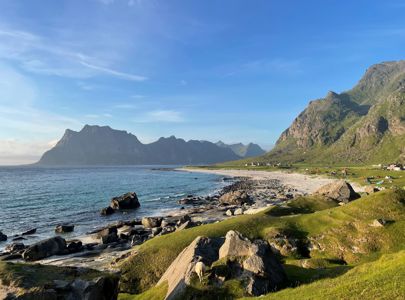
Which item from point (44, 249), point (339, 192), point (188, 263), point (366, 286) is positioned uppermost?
point (339, 192)

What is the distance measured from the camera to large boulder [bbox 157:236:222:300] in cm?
2408

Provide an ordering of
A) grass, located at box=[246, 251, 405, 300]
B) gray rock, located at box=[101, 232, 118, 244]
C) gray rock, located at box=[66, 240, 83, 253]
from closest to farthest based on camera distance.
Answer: grass, located at box=[246, 251, 405, 300] < gray rock, located at box=[66, 240, 83, 253] < gray rock, located at box=[101, 232, 118, 244]

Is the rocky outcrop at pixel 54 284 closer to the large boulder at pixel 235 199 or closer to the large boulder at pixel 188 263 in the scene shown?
the large boulder at pixel 188 263

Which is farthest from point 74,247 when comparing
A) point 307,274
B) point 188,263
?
point 307,274

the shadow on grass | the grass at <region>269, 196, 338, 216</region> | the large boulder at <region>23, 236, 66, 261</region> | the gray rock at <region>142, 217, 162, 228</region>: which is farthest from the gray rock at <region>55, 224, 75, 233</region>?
the shadow on grass

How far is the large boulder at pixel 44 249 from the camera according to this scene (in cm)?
5216

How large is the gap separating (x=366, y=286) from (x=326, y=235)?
22.1 m

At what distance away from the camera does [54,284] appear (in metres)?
21.9

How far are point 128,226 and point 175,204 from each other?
38934 mm

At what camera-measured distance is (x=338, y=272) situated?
27250 millimetres

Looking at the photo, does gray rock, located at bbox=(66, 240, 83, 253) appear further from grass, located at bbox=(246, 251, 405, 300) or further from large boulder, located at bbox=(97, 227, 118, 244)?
grass, located at bbox=(246, 251, 405, 300)

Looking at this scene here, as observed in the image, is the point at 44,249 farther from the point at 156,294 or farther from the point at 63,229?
the point at 156,294

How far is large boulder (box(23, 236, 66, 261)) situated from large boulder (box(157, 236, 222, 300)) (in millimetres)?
33769

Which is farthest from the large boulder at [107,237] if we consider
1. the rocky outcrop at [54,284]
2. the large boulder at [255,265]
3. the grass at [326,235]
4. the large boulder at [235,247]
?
the large boulder at [255,265]
